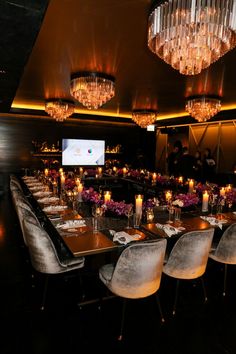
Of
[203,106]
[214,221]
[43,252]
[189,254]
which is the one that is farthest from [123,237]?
[203,106]

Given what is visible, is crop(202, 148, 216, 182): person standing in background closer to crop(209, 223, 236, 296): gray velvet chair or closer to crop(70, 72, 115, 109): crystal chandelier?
crop(70, 72, 115, 109): crystal chandelier

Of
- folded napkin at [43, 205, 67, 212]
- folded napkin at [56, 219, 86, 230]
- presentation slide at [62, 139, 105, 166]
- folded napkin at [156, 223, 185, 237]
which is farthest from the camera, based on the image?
presentation slide at [62, 139, 105, 166]

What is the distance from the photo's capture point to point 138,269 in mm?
2143

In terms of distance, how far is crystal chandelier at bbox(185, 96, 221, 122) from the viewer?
18.0 ft

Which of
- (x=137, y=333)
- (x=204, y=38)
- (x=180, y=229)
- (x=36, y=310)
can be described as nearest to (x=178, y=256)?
(x=180, y=229)

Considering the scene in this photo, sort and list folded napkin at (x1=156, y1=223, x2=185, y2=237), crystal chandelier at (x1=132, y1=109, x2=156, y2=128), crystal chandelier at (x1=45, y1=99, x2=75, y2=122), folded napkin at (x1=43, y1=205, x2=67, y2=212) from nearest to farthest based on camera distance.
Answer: folded napkin at (x1=156, y1=223, x2=185, y2=237) < folded napkin at (x1=43, y1=205, x2=67, y2=212) < crystal chandelier at (x1=45, y1=99, x2=75, y2=122) < crystal chandelier at (x1=132, y1=109, x2=156, y2=128)

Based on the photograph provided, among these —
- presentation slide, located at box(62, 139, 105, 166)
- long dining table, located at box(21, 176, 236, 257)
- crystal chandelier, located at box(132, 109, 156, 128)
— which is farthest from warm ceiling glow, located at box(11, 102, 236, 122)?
long dining table, located at box(21, 176, 236, 257)

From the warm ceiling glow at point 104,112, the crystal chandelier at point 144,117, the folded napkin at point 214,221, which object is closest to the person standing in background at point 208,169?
the warm ceiling glow at point 104,112

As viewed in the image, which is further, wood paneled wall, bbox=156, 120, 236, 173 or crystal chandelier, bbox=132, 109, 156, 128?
wood paneled wall, bbox=156, 120, 236, 173

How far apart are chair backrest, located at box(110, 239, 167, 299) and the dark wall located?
810cm

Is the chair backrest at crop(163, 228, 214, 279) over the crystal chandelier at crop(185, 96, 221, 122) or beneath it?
beneath

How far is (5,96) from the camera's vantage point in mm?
5297

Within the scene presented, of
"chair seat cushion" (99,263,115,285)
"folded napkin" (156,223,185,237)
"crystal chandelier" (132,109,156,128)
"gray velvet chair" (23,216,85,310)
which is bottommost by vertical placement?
"chair seat cushion" (99,263,115,285)

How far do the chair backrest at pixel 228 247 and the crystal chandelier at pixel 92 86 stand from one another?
2902 mm
